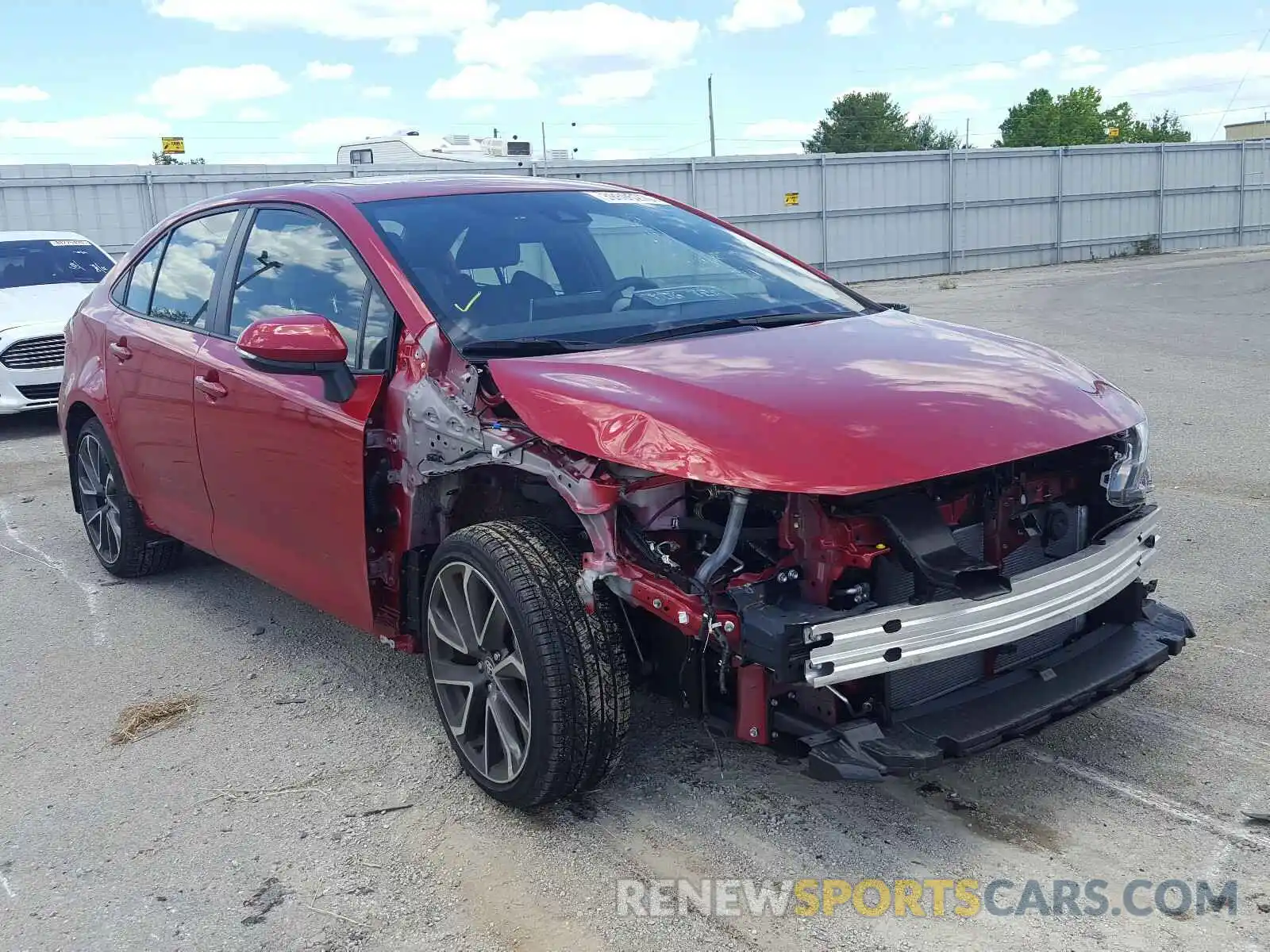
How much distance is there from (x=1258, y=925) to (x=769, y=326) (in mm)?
2096

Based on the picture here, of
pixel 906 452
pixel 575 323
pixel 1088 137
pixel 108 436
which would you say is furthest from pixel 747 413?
pixel 1088 137

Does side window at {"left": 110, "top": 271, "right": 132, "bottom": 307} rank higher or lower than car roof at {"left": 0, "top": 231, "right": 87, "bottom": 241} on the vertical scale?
lower

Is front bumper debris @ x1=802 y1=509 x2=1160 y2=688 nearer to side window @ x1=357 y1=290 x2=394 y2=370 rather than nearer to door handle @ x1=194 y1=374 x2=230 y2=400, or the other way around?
side window @ x1=357 y1=290 x2=394 y2=370

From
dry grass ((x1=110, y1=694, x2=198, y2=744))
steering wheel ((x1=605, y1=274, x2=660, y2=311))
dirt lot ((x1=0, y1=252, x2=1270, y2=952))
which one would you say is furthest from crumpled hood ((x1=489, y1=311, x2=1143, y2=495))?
dry grass ((x1=110, y1=694, x2=198, y2=744))

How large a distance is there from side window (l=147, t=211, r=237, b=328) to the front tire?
1.94 metres

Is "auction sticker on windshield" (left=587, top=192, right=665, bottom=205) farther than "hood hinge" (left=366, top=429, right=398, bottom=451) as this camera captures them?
Yes

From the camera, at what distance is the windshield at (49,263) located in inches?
430

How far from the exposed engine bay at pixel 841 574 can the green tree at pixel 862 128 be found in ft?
260

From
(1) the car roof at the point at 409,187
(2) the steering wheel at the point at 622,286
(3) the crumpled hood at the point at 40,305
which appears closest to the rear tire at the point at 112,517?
(1) the car roof at the point at 409,187

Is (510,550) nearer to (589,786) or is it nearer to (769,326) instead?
(589,786)

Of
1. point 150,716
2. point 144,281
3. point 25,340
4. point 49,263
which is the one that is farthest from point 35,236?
point 150,716

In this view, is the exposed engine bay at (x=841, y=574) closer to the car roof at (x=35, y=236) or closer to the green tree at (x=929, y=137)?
the car roof at (x=35, y=236)

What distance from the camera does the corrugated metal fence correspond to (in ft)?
61.5

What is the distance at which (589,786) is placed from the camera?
3223mm
